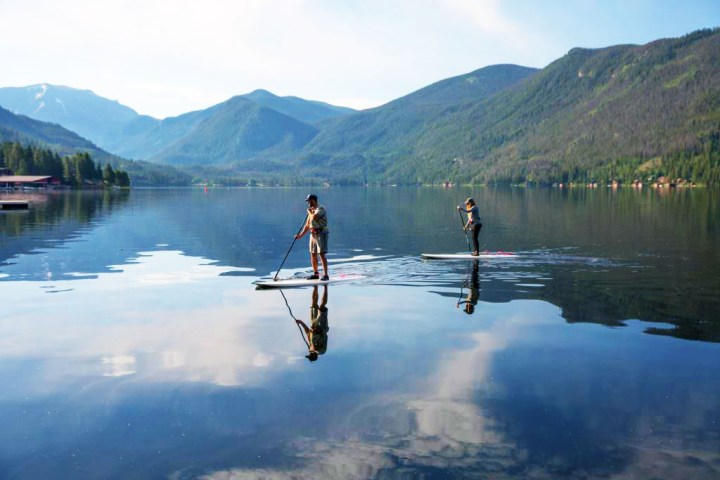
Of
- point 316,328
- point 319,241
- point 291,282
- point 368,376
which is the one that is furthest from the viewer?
point 319,241

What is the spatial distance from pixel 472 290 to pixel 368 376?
1259 centimetres

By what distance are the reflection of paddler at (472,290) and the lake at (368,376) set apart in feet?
0.26

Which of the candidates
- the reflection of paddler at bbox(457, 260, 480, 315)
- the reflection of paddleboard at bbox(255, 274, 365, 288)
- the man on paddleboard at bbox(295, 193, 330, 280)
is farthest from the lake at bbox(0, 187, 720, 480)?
the man on paddleboard at bbox(295, 193, 330, 280)

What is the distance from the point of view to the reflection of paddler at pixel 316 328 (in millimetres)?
16062

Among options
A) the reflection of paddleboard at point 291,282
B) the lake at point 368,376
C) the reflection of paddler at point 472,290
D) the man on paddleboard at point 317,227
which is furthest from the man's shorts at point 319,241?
the reflection of paddler at point 472,290

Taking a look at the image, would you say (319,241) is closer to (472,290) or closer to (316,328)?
(472,290)

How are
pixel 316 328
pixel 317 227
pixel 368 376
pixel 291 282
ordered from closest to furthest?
pixel 368 376
pixel 316 328
pixel 291 282
pixel 317 227

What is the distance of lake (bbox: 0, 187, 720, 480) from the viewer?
10109mm

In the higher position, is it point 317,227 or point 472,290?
point 317,227

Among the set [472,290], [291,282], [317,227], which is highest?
[317,227]

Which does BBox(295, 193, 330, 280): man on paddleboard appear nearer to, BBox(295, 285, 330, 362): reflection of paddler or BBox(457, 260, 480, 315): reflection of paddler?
BBox(295, 285, 330, 362): reflection of paddler

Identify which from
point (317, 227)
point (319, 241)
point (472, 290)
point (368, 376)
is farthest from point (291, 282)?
point (368, 376)

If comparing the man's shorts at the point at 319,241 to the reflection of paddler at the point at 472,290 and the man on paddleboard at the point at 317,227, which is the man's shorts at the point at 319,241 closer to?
the man on paddleboard at the point at 317,227

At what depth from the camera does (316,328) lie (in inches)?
734
